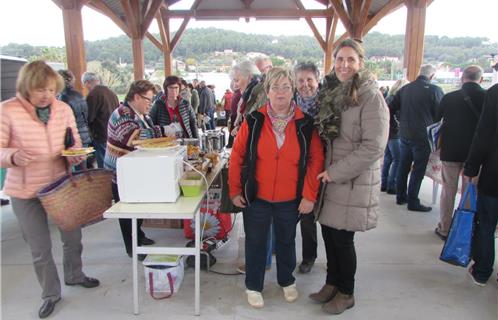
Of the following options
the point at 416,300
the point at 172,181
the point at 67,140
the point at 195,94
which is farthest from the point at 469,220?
the point at 195,94

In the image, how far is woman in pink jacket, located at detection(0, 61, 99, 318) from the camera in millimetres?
1821

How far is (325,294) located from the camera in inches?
84.2

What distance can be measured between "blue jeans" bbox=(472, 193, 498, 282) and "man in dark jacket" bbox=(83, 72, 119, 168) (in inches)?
141

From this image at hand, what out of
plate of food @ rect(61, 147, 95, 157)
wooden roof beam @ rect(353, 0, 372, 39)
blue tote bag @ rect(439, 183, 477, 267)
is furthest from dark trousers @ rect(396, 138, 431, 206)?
wooden roof beam @ rect(353, 0, 372, 39)

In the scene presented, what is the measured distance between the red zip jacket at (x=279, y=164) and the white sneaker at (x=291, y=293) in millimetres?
613

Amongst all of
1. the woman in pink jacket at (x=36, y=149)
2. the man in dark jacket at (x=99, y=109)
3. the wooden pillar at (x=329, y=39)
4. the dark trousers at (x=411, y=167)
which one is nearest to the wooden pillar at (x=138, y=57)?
the man in dark jacket at (x=99, y=109)

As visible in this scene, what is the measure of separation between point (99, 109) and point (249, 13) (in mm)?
8155

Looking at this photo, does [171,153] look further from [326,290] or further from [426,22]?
→ [426,22]

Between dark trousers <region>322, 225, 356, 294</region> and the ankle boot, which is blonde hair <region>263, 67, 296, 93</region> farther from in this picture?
the ankle boot

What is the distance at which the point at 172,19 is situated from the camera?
1130 centimetres

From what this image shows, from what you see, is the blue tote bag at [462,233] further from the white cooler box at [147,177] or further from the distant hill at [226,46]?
the distant hill at [226,46]

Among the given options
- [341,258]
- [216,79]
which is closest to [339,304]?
[341,258]

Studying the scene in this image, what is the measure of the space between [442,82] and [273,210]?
3.58 metres

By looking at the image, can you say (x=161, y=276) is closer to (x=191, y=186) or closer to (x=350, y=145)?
(x=191, y=186)
